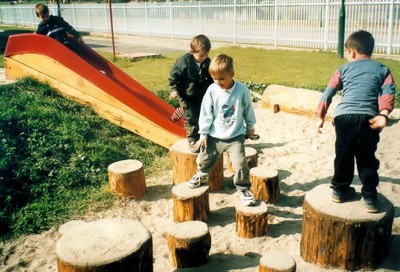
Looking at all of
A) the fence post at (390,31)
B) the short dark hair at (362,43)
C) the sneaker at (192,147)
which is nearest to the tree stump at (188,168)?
the sneaker at (192,147)

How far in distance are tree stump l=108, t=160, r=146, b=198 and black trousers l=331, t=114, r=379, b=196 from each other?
2451 millimetres

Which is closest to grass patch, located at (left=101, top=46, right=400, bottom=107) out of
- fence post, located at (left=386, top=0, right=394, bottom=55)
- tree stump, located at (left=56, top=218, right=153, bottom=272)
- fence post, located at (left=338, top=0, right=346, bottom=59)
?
fence post, located at (left=338, top=0, right=346, bottom=59)

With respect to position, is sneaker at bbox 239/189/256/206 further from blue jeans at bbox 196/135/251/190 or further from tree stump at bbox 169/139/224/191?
tree stump at bbox 169/139/224/191

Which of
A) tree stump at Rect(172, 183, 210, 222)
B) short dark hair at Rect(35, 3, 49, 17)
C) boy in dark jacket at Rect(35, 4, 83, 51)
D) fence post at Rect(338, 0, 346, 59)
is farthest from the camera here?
fence post at Rect(338, 0, 346, 59)

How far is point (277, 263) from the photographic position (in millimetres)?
3006

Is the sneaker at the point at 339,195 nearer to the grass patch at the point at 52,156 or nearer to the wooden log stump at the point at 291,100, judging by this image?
the grass patch at the point at 52,156

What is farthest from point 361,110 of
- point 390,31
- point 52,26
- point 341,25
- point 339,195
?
point 390,31

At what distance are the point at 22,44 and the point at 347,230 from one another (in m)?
5.95

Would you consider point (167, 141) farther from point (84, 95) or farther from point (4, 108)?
point (4, 108)

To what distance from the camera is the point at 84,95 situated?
22.2 ft

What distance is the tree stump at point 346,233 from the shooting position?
313cm

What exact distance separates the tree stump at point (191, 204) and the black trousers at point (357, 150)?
1.39 m

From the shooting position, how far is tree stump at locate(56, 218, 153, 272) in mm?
2611

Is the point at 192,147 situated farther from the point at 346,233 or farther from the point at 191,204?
the point at 346,233
